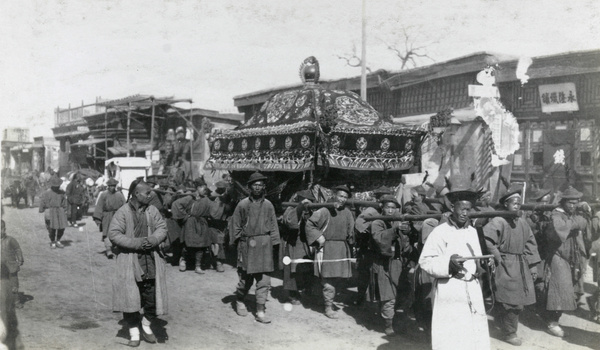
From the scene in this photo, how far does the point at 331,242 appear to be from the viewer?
6996 millimetres

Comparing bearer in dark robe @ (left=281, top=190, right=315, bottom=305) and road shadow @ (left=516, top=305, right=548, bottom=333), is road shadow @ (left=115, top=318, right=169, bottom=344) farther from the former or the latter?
road shadow @ (left=516, top=305, right=548, bottom=333)

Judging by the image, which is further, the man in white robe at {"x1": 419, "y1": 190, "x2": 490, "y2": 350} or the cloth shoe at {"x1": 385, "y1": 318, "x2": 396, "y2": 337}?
the cloth shoe at {"x1": 385, "y1": 318, "x2": 396, "y2": 337}

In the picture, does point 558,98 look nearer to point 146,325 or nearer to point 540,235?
point 540,235

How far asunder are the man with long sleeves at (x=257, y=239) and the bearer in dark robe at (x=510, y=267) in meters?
2.76

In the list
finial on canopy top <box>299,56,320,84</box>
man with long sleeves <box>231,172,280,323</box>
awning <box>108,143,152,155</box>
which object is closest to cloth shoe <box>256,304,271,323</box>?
man with long sleeves <box>231,172,280,323</box>

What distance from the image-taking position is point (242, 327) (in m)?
6.34

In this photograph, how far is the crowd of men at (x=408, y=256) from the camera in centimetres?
434

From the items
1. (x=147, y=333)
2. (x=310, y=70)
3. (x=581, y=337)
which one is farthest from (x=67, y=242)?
(x=581, y=337)

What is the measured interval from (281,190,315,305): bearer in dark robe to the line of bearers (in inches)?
0.6

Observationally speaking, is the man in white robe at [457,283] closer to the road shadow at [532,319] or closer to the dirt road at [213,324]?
the dirt road at [213,324]

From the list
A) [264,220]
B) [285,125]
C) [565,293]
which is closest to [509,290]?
[565,293]

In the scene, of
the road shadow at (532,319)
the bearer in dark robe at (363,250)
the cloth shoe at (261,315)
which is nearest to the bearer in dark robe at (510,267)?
the road shadow at (532,319)

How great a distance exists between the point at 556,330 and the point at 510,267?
115 centimetres

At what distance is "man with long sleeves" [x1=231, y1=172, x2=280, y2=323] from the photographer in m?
6.58
